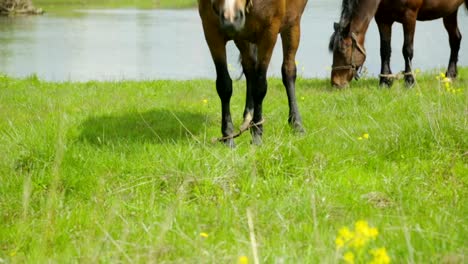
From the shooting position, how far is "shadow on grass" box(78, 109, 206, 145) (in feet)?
18.9

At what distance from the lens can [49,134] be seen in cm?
501

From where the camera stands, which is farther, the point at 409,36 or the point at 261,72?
the point at 409,36

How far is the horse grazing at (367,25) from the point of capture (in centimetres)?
898

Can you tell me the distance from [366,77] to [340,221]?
7.88 metres

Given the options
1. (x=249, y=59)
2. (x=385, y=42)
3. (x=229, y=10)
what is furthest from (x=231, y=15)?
(x=385, y=42)

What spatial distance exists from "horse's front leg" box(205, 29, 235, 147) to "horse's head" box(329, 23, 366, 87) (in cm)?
Answer: 374

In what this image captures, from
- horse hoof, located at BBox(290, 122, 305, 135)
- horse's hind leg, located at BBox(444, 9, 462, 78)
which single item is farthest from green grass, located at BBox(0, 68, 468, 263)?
horse's hind leg, located at BBox(444, 9, 462, 78)

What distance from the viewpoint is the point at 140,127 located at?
254 inches

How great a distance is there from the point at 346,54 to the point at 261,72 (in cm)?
375

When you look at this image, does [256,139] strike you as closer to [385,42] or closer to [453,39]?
[385,42]

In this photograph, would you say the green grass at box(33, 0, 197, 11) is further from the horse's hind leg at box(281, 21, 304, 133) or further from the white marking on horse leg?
the white marking on horse leg

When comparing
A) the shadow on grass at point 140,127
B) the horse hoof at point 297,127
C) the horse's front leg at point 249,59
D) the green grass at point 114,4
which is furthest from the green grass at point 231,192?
the green grass at point 114,4

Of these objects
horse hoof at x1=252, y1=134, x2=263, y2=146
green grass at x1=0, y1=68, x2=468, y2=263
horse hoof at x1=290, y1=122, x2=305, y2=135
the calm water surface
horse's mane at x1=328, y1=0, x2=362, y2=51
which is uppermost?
horse's mane at x1=328, y1=0, x2=362, y2=51

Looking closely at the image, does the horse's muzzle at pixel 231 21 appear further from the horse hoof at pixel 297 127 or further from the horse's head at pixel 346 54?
the horse's head at pixel 346 54
